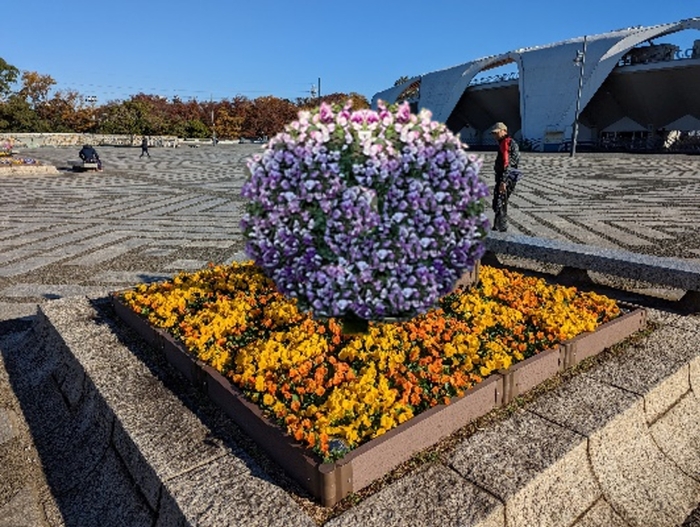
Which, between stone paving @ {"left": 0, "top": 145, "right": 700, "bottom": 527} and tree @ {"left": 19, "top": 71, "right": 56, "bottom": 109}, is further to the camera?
tree @ {"left": 19, "top": 71, "right": 56, "bottom": 109}

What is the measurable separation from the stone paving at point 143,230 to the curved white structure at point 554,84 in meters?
32.1

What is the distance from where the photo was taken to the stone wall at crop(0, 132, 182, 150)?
171ft

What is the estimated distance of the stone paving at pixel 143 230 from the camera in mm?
5641

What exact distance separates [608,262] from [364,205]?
13.4 ft

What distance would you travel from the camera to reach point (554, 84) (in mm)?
49812

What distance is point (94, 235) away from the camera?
945 cm

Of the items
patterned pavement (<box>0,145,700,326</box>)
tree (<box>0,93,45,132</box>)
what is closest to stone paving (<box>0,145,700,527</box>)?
patterned pavement (<box>0,145,700,326</box>)

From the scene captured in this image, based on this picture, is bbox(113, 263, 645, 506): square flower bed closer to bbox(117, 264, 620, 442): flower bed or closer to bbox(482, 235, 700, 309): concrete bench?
bbox(117, 264, 620, 442): flower bed

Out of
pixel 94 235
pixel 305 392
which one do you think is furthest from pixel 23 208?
pixel 305 392

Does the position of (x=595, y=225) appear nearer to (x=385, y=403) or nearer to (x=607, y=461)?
(x=607, y=461)

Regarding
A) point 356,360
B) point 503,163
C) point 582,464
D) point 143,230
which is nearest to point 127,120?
point 143,230

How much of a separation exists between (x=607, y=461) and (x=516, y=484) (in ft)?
2.74

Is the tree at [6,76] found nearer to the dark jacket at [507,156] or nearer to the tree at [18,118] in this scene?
the tree at [18,118]

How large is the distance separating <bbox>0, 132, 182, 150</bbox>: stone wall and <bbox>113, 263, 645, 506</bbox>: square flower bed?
2147 inches
